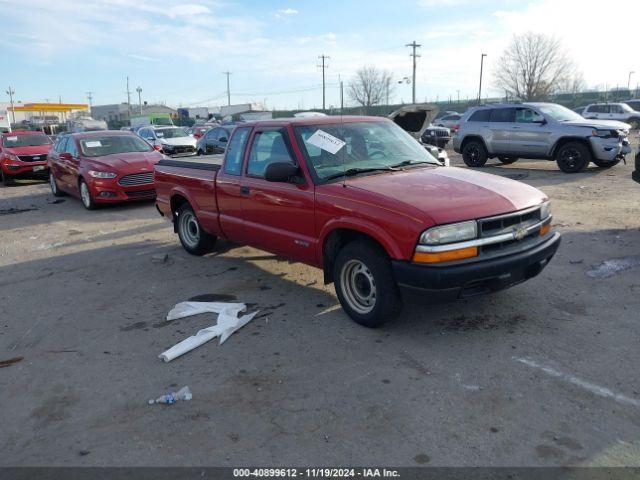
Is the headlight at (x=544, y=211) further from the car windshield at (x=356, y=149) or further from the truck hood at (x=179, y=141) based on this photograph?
the truck hood at (x=179, y=141)

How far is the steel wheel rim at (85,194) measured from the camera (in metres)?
10.8

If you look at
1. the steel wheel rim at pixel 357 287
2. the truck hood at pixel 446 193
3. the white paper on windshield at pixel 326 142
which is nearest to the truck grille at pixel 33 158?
the white paper on windshield at pixel 326 142

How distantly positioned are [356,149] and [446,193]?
1.22m

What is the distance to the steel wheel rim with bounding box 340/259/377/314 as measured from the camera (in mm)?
4301

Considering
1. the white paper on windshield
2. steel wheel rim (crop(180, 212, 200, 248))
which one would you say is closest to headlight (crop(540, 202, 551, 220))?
the white paper on windshield

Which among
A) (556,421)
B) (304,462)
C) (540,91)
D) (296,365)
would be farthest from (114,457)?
(540,91)

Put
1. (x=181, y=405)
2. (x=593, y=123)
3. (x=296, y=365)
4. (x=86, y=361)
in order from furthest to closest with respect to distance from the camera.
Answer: (x=593, y=123) → (x=86, y=361) → (x=296, y=365) → (x=181, y=405)

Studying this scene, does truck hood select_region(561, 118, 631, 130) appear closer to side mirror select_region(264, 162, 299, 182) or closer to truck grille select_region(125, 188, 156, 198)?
truck grille select_region(125, 188, 156, 198)

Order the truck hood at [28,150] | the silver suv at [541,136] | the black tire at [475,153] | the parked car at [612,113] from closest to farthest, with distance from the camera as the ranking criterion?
the silver suv at [541,136]
the black tire at [475,153]
the truck hood at [28,150]
the parked car at [612,113]

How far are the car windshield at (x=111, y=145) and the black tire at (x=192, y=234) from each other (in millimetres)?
5113

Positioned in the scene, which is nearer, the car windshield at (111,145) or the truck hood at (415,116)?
the truck hood at (415,116)

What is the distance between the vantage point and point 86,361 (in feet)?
13.4

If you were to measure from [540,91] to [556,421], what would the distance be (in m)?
56.4

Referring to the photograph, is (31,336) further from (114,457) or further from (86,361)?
(114,457)
